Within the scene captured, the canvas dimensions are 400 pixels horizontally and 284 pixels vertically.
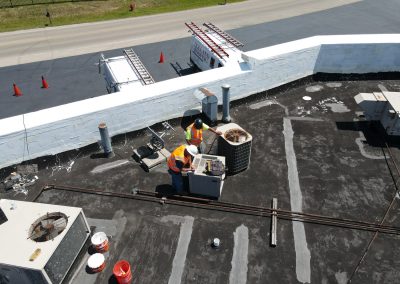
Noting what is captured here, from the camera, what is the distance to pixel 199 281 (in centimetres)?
644

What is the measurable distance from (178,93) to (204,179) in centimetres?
334

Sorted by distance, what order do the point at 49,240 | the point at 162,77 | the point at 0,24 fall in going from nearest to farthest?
the point at 49,240 → the point at 162,77 → the point at 0,24

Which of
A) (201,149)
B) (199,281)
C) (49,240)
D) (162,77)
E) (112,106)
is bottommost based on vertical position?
(162,77)

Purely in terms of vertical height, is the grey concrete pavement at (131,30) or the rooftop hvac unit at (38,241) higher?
the rooftop hvac unit at (38,241)

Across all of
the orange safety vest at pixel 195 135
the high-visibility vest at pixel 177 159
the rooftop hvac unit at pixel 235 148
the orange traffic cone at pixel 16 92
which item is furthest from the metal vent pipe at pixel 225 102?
the orange traffic cone at pixel 16 92

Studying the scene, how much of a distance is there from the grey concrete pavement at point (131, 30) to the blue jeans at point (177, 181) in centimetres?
2419

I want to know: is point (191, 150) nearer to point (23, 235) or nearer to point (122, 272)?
point (122, 272)

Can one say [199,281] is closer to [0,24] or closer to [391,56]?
[391,56]

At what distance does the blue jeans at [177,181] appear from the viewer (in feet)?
26.2

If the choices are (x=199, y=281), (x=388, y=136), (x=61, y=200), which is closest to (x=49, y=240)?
(x=61, y=200)

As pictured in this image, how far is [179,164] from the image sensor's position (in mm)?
7840

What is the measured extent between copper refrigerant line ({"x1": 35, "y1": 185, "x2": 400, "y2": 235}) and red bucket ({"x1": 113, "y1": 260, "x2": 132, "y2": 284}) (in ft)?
6.28

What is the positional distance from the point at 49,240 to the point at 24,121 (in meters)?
3.85

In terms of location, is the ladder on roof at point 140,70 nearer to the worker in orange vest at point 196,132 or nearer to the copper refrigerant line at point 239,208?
the worker in orange vest at point 196,132
